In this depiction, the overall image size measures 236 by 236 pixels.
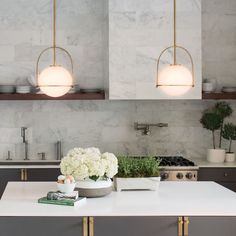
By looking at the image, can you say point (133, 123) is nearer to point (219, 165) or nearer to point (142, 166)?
point (219, 165)

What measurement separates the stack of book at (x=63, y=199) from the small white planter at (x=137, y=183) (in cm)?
46

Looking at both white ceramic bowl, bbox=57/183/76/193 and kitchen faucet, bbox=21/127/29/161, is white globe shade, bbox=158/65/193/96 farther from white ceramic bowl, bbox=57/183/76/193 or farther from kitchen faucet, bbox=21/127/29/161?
kitchen faucet, bbox=21/127/29/161

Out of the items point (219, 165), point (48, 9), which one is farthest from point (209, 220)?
point (48, 9)

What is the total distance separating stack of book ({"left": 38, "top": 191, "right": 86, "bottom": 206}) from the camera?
11.9 feet

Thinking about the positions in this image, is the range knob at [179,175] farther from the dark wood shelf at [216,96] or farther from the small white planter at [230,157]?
the dark wood shelf at [216,96]

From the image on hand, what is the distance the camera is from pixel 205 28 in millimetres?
6660

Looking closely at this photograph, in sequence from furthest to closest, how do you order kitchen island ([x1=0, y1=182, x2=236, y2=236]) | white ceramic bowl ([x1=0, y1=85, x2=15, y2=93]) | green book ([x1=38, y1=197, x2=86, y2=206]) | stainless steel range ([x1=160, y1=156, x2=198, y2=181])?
1. white ceramic bowl ([x1=0, y1=85, x2=15, y2=93])
2. stainless steel range ([x1=160, y1=156, x2=198, y2=181])
3. green book ([x1=38, y1=197, x2=86, y2=206])
4. kitchen island ([x1=0, y1=182, x2=236, y2=236])

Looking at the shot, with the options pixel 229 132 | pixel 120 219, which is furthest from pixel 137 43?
pixel 120 219

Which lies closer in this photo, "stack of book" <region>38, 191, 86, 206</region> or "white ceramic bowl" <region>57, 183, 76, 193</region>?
"stack of book" <region>38, 191, 86, 206</region>

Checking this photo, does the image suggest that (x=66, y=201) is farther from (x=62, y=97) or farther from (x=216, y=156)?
(x=216, y=156)

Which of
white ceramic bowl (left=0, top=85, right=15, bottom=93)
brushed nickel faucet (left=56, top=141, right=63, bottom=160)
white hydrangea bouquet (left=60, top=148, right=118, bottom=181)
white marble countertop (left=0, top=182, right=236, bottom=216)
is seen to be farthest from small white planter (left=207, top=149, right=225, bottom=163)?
white hydrangea bouquet (left=60, top=148, right=118, bottom=181)

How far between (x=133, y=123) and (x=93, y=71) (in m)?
0.81

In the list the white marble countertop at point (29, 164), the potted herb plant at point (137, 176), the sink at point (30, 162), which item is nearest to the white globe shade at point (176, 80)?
the potted herb plant at point (137, 176)

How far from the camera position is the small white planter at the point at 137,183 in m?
4.11
